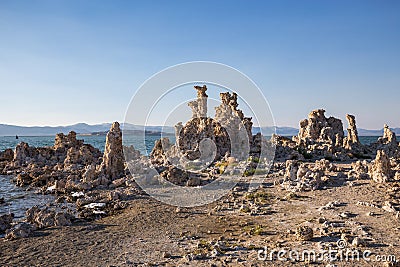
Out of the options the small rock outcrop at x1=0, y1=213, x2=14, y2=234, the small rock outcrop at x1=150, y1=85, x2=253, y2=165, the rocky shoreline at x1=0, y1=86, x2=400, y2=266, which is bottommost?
the small rock outcrop at x1=0, y1=213, x2=14, y2=234

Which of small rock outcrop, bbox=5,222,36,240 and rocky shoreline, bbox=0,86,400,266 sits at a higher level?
rocky shoreline, bbox=0,86,400,266

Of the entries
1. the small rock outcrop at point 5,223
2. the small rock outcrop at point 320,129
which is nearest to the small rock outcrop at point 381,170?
the small rock outcrop at point 320,129

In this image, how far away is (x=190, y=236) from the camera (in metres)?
12.5

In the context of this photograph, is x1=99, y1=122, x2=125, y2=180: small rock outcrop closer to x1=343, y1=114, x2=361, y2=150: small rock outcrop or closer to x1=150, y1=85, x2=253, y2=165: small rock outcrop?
x1=150, y1=85, x2=253, y2=165: small rock outcrop

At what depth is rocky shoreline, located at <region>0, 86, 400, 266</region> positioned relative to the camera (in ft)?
38.3

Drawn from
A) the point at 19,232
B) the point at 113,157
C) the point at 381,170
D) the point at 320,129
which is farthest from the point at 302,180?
the point at 320,129

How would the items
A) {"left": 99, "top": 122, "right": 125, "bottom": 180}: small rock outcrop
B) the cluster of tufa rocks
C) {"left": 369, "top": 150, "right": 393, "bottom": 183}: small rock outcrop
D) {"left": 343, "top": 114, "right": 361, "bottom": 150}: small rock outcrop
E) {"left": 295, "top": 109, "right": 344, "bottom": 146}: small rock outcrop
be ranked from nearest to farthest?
{"left": 369, "top": 150, "right": 393, "bottom": 183}: small rock outcrop → {"left": 99, "top": 122, "right": 125, "bottom": 180}: small rock outcrop → the cluster of tufa rocks → {"left": 343, "top": 114, "right": 361, "bottom": 150}: small rock outcrop → {"left": 295, "top": 109, "right": 344, "bottom": 146}: small rock outcrop

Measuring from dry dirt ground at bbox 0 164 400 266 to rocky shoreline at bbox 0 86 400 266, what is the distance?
2.8 inches

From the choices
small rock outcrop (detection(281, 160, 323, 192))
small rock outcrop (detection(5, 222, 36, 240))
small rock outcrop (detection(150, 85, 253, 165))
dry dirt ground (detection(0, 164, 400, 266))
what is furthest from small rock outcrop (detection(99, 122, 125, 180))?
small rock outcrop (detection(281, 160, 323, 192))

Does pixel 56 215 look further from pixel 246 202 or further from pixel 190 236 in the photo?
pixel 246 202

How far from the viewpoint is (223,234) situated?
41.4ft

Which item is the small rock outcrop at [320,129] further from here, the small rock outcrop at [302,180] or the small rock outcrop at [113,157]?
the small rock outcrop at [113,157]

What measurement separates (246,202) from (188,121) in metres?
18.4

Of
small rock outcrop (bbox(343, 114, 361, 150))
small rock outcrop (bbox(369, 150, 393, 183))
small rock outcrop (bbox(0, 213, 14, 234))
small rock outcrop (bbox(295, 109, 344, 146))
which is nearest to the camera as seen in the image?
small rock outcrop (bbox(0, 213, 14, 234))
